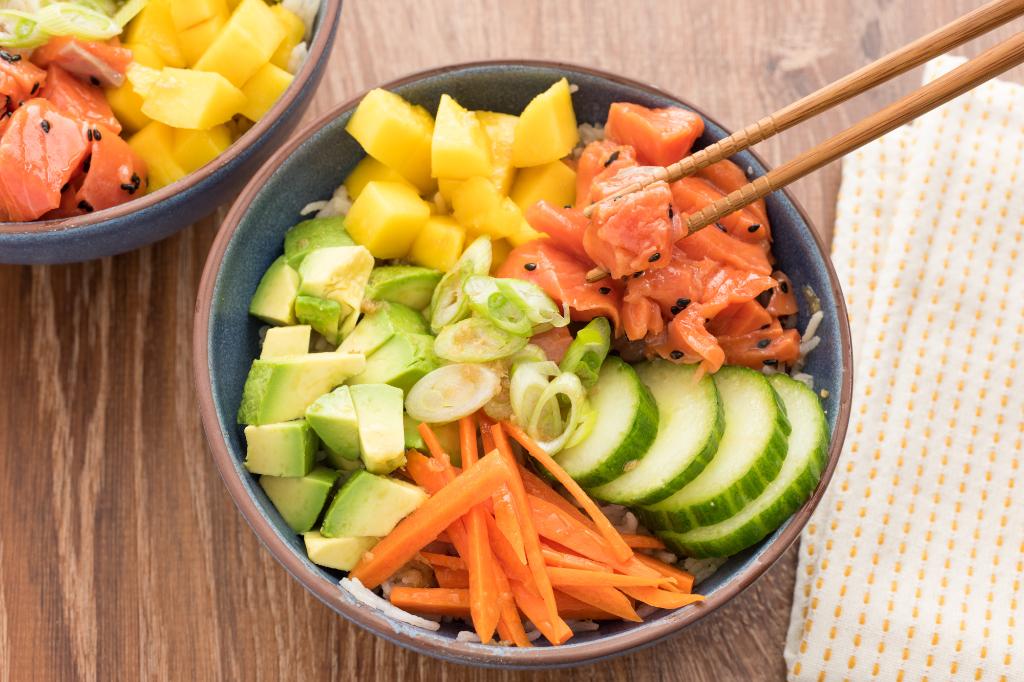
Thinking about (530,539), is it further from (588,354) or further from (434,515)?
(588,354)

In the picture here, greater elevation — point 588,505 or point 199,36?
point 199,36

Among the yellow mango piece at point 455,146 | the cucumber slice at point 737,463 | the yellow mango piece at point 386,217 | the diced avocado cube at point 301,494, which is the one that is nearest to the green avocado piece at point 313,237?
the yellow mango piece at point 386,217

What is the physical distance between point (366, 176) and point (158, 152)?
0.49 m

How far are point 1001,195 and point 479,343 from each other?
1499 mm

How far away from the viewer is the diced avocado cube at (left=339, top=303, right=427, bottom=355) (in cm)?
213

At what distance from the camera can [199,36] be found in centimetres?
238

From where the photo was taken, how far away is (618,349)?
7.38 feet

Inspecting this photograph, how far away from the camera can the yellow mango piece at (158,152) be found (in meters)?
2.35

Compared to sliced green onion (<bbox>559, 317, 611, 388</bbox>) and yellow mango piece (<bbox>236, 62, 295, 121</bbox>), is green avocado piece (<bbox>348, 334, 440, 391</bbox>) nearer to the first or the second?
sliced green onion (<bbox>559, 317, 611, 388</bbox>)

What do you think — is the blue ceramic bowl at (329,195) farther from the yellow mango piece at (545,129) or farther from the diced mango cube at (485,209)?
the diced mango cube at (485,209)

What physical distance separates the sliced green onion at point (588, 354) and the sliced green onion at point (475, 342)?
11 centimetres

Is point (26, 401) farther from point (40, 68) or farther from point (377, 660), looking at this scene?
point (377, 660)

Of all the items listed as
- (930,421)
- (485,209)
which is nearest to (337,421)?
(485,209)

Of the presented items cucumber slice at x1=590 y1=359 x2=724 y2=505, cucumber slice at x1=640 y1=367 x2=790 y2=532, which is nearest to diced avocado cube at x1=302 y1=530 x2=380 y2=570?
cucumber slice at x1=590 y1=359 x2=724 y2=505
